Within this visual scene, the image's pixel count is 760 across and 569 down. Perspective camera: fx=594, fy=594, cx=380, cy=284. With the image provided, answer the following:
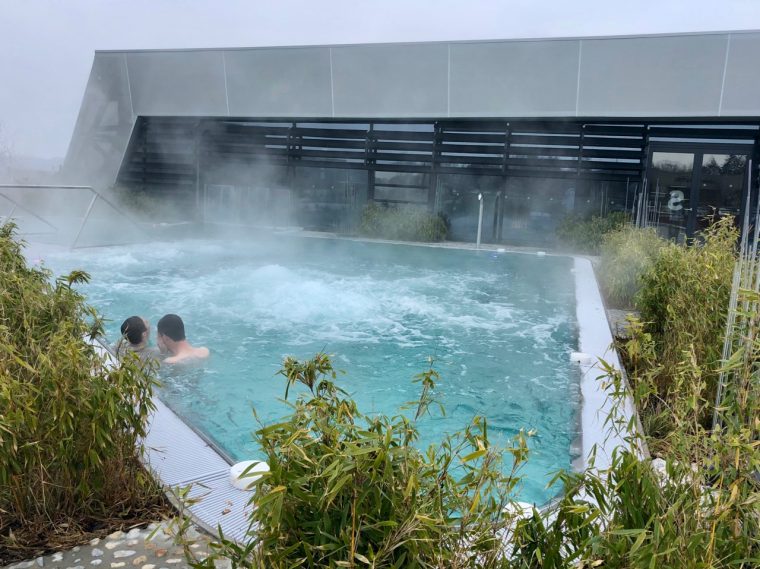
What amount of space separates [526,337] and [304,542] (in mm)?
5022

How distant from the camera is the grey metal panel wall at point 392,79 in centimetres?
1181

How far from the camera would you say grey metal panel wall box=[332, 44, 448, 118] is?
11812mm

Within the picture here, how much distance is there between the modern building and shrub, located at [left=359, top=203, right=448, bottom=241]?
0.46 meters

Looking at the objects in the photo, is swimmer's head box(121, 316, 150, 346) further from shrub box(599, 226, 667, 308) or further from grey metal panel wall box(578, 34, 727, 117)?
grey metal panel wall box(578, 34, 727, 117)

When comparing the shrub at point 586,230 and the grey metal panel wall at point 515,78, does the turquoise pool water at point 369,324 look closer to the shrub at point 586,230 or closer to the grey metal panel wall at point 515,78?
the shrub at point 586,230

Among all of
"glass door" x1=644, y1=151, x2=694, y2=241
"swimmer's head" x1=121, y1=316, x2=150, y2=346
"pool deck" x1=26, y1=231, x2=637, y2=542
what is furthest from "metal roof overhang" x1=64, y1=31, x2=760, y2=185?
"swimmer's head" x1=121, y1=316, x2=150, y2=346

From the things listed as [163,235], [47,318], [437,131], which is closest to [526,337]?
[47,318]

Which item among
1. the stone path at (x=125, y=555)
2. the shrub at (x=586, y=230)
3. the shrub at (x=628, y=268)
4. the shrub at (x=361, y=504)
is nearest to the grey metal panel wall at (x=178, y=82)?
the shrub at (x=586, y=230)

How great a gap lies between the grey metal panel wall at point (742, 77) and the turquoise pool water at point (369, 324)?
4047mm

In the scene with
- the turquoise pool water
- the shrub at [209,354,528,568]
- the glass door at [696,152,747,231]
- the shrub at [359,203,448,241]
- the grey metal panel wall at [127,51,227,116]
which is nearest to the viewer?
the shrub at [209,354,528,568]

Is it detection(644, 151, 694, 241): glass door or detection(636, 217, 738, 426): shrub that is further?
detection(644, 151, 694, 241): glass door

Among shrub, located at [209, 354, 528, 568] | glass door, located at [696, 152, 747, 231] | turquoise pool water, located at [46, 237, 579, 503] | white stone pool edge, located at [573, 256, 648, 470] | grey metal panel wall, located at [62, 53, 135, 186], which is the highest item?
grey metal panel wall, located at [62, 53, 135, 186]

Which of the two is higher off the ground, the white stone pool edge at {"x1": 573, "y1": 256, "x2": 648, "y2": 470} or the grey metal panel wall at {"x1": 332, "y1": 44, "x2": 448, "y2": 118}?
the grey metal panel wall at {"x1": 332, "y1": 44, "x2": 448, "y2": 118}

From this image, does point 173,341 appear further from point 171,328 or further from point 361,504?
point 361,504
